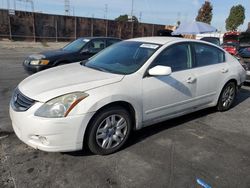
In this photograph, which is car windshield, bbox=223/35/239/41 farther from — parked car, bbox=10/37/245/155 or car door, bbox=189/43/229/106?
parked car, bbox=10/37/245/155

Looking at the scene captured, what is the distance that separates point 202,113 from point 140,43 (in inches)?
79.5

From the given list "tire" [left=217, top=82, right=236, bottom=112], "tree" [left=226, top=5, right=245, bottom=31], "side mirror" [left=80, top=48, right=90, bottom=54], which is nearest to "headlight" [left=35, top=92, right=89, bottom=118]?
"tire" [left=217, top=82, right=236, bottom=112]

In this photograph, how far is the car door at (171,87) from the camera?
11.5 ft

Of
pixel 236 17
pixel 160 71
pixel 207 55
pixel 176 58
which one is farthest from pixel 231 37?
pixel 236 17

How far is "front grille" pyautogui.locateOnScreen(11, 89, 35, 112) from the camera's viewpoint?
2.90 metres

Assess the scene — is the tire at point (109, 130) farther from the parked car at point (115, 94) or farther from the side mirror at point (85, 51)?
the side mirror at point (85, 51)

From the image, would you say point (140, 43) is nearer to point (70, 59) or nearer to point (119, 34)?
point (70, 59)

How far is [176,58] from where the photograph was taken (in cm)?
395

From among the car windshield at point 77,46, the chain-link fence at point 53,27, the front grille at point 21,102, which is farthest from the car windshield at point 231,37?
the chain-link fence at point 53,27

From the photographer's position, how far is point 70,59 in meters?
7.34

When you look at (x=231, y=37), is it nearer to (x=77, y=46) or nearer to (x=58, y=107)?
(x=77, y=46)

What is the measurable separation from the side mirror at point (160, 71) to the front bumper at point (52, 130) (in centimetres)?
107

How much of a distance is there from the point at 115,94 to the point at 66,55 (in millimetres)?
4692

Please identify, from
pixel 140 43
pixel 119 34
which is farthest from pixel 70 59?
pixel 119 34
